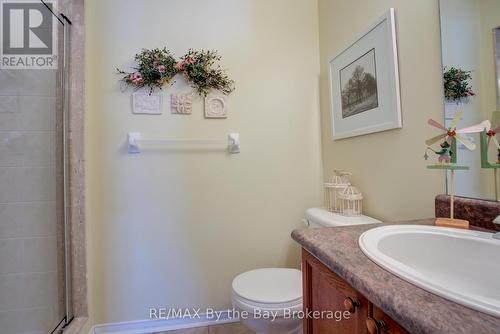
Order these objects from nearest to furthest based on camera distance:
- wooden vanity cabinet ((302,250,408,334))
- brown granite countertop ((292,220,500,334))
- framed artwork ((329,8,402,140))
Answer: brown granite countertop ((292,220,500,334))
wooden vanity cabinet ((302,250,408,334))
framed artwork ((329,8,402,140))

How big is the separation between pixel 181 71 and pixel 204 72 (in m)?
0.15

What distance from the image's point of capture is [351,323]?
550mm

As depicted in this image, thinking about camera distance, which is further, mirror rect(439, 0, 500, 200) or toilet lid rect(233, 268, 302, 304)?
toilet lid rect(233, 268, 302, 304)

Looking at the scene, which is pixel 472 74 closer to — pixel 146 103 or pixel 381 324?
pixel 381 324

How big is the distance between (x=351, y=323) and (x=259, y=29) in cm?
175

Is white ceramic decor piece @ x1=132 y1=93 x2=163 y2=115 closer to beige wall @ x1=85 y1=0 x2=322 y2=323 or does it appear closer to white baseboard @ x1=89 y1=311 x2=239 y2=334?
beige wall @ x1=85 y1=0 x2=322 y2=323

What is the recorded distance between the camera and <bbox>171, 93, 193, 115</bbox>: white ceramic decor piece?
1498mm

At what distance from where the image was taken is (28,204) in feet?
4.05

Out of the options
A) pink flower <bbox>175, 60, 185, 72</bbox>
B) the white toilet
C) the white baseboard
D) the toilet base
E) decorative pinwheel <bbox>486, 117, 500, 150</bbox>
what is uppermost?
pink flower <bbox>175, 60, 185, 72</bbox>

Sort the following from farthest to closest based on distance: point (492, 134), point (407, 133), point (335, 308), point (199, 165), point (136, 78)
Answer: point (199, 165), point (136, 78), point (407, 133), point (492, 134), point (335, 308)

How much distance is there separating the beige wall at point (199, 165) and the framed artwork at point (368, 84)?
26cm

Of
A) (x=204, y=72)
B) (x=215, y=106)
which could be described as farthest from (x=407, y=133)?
(x=204, y=72)

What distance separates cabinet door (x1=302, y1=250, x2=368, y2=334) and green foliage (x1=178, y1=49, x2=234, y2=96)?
3.95 ft

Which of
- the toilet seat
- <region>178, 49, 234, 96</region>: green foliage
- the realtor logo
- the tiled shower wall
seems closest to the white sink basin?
the toilet seat
